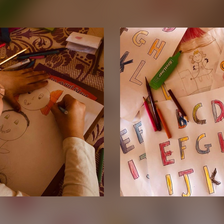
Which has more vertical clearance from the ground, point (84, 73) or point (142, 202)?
point (84, 73)

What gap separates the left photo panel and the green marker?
0.13m

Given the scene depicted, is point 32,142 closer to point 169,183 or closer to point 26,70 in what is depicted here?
point 26,70

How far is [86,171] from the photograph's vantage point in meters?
0.33

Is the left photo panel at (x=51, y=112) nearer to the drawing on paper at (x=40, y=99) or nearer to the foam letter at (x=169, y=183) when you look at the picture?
the drawing on paper at (x=40, y=99)

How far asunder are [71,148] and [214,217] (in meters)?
0.24

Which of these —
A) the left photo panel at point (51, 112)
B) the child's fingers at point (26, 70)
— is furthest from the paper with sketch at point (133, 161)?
the child's fingers at point (26, 70)

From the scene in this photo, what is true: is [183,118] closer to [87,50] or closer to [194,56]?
[194,56]

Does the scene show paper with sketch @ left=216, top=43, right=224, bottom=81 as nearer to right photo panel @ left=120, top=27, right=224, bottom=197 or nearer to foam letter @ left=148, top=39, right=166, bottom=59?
right photo panel @ left=120, top=27, right=224, bottom=197

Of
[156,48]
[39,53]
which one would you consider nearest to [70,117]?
Answer: [39,53]

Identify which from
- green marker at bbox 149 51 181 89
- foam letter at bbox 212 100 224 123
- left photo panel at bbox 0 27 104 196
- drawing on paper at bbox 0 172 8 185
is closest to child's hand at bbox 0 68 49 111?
left photo panel at bbox 0 27 104 196

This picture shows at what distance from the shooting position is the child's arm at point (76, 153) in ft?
1.05

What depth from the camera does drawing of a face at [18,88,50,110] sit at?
0.35 metres

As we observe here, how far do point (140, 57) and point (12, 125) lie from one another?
292 millimetres
